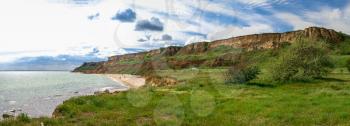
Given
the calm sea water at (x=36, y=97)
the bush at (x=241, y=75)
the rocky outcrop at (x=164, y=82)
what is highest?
the bush at (x=241, y=75)

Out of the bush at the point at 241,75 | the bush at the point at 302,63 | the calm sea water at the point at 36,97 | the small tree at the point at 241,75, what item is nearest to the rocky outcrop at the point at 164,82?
the calm sea water at the point at 36,97

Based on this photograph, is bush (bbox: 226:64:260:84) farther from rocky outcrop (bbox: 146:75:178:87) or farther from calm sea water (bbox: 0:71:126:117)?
calm sea water (bbox: 0:71:126:117)

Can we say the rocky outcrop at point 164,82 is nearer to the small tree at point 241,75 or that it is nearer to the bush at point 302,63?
the small tree at point 241,75

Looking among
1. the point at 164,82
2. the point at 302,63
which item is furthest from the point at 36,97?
the point at 302,63

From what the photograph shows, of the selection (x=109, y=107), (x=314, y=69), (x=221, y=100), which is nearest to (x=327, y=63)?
(x=314, y=69)

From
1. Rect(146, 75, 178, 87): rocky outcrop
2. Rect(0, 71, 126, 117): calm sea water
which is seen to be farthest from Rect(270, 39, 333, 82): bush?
Rect(0, 71, 126, 117): calm sea water

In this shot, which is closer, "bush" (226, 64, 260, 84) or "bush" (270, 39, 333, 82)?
"bush" (226, 64, 260, 84)

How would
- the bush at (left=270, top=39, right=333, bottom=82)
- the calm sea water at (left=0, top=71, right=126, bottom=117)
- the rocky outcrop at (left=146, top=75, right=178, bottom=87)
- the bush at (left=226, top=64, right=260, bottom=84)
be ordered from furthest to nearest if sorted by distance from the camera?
the rocky outcrop at (left=146, top=75, right=178, bottom=87)
the bush at (left=270, top=39, right=333, bottom=82)
the bush at (left=226, top=64, right=260, bottom=84)
the calm sea water at (left=0, top=71, right=126, bottom=117)

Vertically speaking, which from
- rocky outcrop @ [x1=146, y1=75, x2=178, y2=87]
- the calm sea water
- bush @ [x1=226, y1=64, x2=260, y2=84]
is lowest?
the calm sea water

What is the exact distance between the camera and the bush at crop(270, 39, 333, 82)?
66.4 m

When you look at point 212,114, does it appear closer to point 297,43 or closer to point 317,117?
point 317,117

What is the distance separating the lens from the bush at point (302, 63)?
66438mm

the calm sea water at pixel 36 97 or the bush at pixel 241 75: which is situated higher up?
the bush at pixel 241 75

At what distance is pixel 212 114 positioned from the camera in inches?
1141
